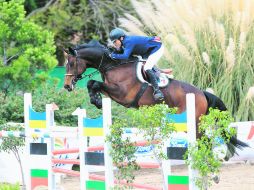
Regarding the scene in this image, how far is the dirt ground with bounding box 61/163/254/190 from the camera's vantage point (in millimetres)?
11770

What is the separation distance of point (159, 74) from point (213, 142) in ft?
13.5

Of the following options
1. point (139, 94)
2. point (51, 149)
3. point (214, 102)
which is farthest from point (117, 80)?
point (51, 149)

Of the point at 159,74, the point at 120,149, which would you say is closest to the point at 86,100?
the point at 159,74

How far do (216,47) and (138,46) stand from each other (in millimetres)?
3575

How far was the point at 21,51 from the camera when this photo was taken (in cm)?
1619

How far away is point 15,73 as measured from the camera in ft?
50.4

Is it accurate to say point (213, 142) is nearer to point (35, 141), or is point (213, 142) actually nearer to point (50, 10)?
point (35, 141)

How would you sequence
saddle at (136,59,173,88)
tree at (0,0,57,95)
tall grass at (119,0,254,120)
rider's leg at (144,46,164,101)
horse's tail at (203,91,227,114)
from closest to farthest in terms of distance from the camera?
rider's leg at (144,46,164,101), saddle at (136,59,173,88), horse's tail at (203,91,227,114), tall grass at (119,0,254,120), tree at (0,0,57,95)

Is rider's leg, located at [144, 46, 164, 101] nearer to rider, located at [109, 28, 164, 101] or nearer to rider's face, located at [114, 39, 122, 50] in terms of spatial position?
rider, located at [109, 28, 164, 101]

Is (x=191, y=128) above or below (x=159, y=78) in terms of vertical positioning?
below

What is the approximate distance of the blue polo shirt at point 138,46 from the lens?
11.7m

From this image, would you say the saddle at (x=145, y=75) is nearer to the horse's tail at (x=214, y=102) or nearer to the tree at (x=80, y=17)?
the horse's tail at (x=214, y=102)

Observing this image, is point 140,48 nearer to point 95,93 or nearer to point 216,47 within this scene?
point 95,93

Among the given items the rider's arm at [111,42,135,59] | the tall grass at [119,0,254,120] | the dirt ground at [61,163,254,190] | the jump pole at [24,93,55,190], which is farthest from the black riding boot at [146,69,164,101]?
the tall grass at [119,0,254,120]
